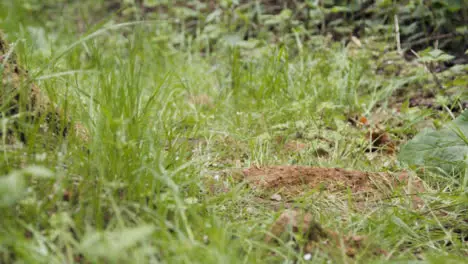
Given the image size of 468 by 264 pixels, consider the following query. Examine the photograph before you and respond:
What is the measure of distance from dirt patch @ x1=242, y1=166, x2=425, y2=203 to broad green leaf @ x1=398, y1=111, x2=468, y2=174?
0.14 meters

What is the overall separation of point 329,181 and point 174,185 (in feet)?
2.88

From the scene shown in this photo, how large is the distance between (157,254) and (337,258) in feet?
1.68

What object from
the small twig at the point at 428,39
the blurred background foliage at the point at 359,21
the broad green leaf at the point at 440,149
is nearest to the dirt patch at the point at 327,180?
the broad green leaf at the point at 440,149

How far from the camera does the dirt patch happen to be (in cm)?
207

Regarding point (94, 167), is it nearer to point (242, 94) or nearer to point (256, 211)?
point (256, 211)

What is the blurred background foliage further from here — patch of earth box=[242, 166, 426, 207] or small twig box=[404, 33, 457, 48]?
patch of earth box=[242, 166, 426, 207]

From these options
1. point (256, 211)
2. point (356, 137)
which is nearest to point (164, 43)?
point (356, 137)

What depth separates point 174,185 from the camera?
147cm

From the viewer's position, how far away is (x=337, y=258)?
146 cm

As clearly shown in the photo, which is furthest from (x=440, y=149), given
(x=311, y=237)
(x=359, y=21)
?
(x=359, y=21)

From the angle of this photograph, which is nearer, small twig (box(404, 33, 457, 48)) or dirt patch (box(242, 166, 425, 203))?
dirt patch (box(242, 166, 425, 203))

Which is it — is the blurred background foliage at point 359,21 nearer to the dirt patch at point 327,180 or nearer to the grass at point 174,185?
the grass at point 174,185

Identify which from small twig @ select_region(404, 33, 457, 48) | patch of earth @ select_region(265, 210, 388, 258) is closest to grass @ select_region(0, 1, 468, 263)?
patch of earth @ select_region(265, 210, 388, 258)

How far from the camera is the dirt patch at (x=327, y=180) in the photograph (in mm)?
2070
